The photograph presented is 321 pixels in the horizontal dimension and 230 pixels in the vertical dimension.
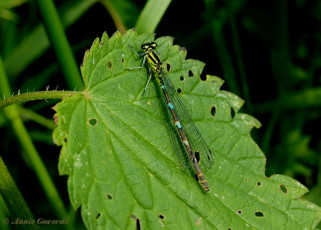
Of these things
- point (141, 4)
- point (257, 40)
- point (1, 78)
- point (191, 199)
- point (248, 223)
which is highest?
point (141, 4)

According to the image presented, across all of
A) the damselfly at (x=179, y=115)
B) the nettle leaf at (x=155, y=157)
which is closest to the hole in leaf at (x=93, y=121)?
the nettle leaf at (x=155, y=157)

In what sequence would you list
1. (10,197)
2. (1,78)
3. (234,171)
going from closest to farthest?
(10,197), (234,171), (1,78)

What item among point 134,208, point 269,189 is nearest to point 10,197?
point 134,208

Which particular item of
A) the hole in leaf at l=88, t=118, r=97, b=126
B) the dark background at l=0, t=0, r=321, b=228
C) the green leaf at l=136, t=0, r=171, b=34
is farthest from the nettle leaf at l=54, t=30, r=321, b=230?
the dark background at l=0, t=0, r=321, b=228

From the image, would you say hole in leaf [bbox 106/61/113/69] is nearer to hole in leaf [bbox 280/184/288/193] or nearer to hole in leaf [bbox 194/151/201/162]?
hole in leaf [bbox 194/151/201/162]

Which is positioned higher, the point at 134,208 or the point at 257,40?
the point at 257,40

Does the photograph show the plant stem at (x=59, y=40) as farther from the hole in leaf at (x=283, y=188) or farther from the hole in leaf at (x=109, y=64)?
the hole in leaf at (x=283, y=188)

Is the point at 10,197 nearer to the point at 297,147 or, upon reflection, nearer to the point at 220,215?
the point at 220,215
